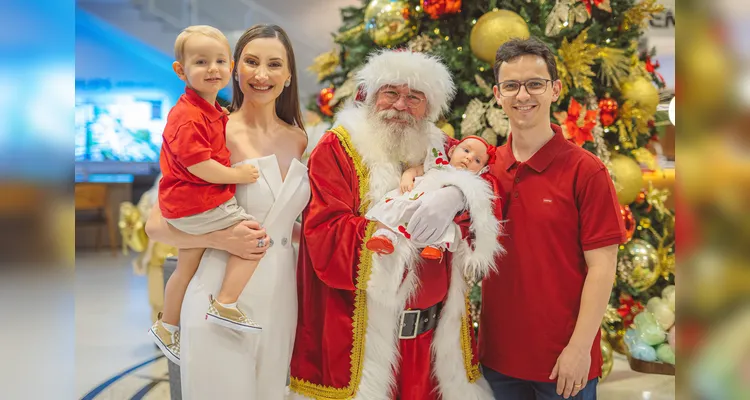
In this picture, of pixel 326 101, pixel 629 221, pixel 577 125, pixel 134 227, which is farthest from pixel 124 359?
pixel 629 221

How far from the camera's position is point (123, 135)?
421 inches

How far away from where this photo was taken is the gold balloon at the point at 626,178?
14.1 feet

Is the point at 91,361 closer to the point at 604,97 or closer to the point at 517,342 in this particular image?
the point at 517,342

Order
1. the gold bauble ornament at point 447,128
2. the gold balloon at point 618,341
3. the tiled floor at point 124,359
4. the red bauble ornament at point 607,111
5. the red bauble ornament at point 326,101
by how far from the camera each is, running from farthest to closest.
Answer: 1. the gold balloon at point 618,341
2. the red bauble ornament at point 326,101
3. the red bauble ornament at point 607,111
4. the tiled floor at point 124,359
5. the gold bauble ornament at point 447,128

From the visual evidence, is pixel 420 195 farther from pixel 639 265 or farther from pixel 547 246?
pixel 639 265

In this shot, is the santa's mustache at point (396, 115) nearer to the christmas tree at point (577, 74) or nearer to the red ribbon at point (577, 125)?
the christmas tree at point (577, 74)

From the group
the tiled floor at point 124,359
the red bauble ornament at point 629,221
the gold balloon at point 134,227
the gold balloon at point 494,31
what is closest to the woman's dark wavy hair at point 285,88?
the tiled floor at point 124,359

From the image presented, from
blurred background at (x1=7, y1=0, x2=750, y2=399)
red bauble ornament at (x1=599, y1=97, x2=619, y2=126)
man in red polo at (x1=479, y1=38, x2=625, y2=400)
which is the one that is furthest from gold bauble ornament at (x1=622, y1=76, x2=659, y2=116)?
blurred background at (x1=7, y1=0, x2=750, y2=399)

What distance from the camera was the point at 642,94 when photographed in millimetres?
4477

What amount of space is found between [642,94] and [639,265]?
1.24m

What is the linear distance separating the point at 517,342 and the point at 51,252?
1.91 metres

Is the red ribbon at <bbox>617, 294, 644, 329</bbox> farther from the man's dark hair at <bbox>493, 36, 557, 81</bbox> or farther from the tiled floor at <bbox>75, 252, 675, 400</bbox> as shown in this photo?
the man's dark hair at <bbox>493, 36, 557, 81</bbox>

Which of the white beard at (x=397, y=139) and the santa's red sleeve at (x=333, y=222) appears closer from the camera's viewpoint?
the santa's red sleeve at (x=333, y=222)

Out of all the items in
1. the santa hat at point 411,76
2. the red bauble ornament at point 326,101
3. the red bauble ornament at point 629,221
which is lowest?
the red bauble ornament at point 629,221
